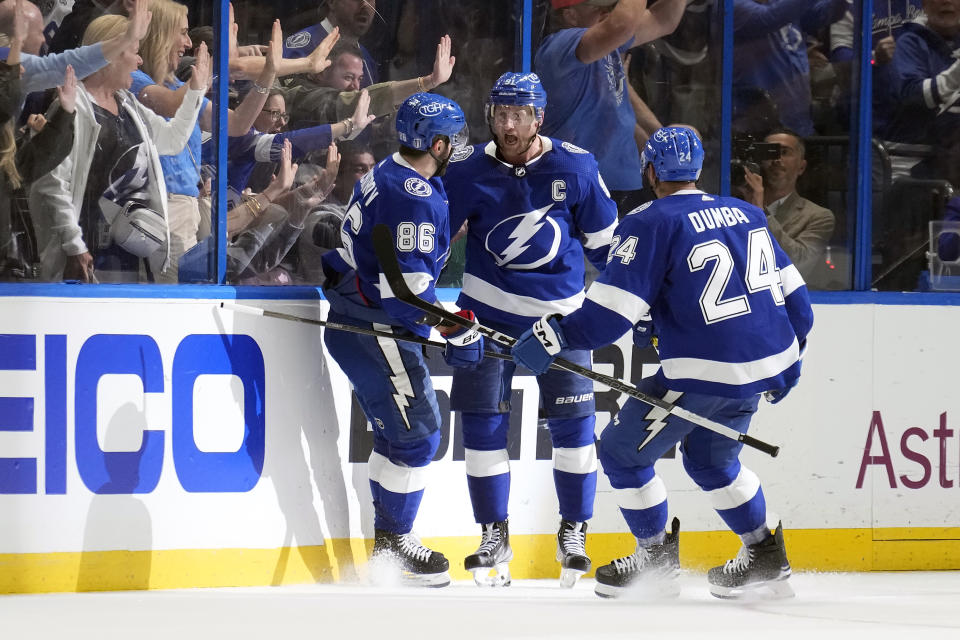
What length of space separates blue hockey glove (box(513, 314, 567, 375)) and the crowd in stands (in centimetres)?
100

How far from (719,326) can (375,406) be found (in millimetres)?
1078

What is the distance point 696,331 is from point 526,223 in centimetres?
70

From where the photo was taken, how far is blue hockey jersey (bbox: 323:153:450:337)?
397 cm

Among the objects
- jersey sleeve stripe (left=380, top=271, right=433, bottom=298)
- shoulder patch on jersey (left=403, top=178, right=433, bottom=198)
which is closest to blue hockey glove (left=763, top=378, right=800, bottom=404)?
jersey sleeve stripe (left=380, top=271, right=433, bottom=298)

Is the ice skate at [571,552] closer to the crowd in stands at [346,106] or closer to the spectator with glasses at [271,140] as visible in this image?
the crowd in stands at [346,106]

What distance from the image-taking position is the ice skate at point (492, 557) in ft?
13.9

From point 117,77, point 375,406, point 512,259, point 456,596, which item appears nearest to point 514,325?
point 512,259

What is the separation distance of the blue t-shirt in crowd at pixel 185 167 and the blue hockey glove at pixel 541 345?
1.23 m

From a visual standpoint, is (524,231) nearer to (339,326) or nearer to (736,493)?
(339,326)

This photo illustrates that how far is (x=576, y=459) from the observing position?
4305 millimetres

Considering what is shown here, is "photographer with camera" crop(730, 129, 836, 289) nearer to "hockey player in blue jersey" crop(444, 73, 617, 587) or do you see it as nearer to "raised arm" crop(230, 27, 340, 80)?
"hockey player in blue jersey" crop(444, 73, 617, 587)

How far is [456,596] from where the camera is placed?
402cm

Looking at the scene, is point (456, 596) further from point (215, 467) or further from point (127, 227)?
point (127, 227)

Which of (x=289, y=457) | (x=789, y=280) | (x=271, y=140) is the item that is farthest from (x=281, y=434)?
(x=789, y=280)
